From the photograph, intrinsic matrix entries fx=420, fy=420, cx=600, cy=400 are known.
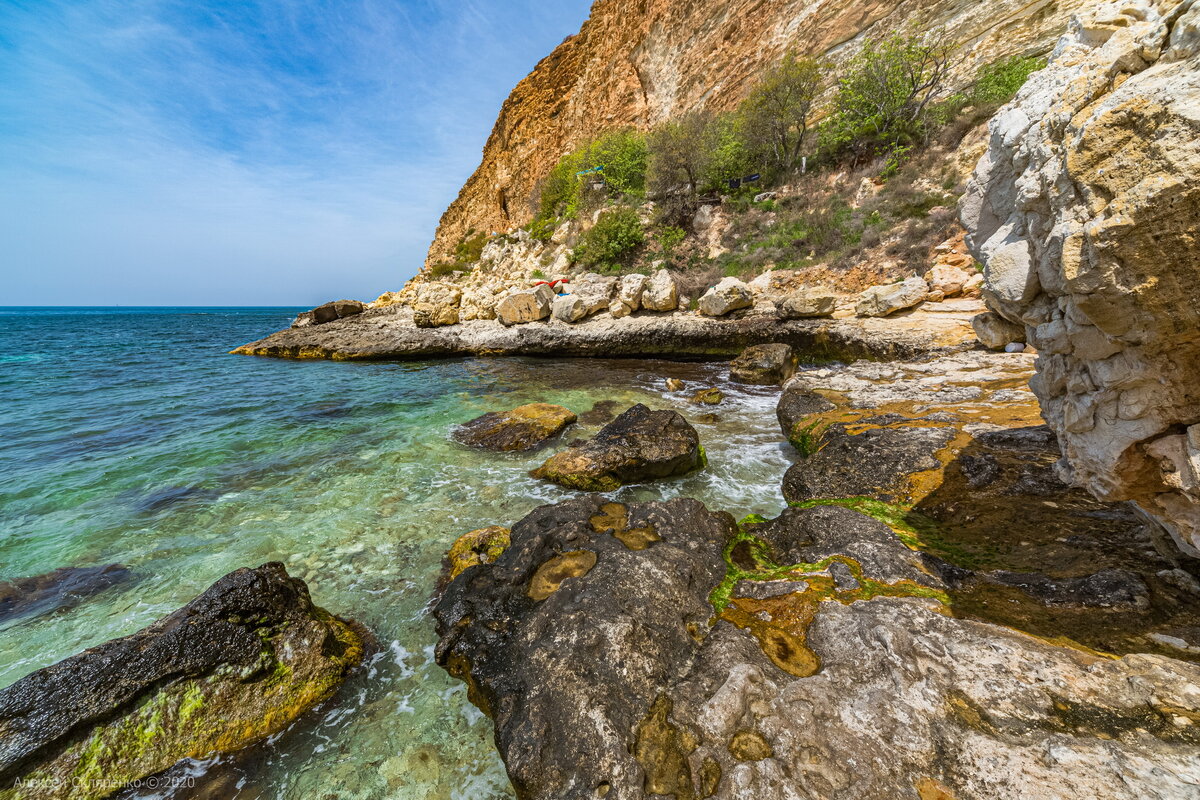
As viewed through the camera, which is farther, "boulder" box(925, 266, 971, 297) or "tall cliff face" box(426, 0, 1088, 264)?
"tall cliff face" box(426, 0, 1088, 264)

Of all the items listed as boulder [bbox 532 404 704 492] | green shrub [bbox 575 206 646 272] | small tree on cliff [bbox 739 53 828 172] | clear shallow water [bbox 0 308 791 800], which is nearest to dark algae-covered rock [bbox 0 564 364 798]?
clear shallow water [bbox 0 308 791 800]

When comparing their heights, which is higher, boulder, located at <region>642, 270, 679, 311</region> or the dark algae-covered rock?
boulder, located at <region>642, 270, 679, 311</region>

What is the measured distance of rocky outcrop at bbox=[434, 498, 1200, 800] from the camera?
6.15 ft

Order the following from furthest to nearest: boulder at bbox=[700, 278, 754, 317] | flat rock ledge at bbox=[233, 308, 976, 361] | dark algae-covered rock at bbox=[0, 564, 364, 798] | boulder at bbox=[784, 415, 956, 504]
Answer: boulder at bbox=[700, 278, 754, 317] → flat rock ledge at bbox=[233, 308, 976, 361] → boulder at bbox=[784, 415, 956, 504] → dark algae-covered rock at bbox=[0, 564, 364, 798]

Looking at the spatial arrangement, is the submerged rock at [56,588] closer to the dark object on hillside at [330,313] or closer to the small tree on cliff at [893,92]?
the dark object on hillside at [330,313]

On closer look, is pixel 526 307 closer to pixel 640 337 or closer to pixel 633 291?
pixel 633 291

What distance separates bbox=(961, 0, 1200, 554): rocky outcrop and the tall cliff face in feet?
81.3

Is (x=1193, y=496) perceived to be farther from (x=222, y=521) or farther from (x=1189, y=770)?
(x=222, y=521)

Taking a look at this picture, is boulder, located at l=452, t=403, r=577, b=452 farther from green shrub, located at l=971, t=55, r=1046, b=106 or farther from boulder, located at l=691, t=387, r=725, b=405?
green shrub, located at l=971, t=55, r=1046, b=106

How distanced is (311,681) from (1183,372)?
5.89 m

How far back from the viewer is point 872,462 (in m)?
5.07

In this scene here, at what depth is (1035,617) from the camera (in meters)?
2.67

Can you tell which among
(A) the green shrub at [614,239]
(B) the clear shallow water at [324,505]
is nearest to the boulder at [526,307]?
(A) the green shrub at [614,239]

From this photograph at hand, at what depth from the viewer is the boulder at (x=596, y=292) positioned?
1811 centimetres
